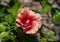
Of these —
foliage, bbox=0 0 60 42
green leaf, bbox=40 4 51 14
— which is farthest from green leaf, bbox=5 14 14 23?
green leaf, bbox=40 4 51 14

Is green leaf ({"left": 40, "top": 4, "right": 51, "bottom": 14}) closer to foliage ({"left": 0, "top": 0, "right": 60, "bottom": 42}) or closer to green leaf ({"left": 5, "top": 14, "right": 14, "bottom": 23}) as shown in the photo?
foliage ({"left": 0, "top": 0, "right": 60, "bottom": 42})

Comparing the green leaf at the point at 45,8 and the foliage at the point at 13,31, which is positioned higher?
the green leaf at the point at 45,8

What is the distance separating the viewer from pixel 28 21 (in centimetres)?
142

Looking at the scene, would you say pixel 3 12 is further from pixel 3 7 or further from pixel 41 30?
pixel 41 30

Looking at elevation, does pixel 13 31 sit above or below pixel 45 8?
below

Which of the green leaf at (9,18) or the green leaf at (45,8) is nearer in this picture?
the green leaf at (9,18)

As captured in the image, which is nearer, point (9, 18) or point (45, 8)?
point (9, 18)

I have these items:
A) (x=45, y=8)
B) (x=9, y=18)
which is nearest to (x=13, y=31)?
(x=9, y=18)

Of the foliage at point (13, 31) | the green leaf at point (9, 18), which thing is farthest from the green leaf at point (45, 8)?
the green leaf at point (9, 18)

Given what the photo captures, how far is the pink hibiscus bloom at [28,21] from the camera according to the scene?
54.4 inches

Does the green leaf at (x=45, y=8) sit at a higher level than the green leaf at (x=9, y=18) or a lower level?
higher

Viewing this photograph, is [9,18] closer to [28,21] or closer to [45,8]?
[28,21]

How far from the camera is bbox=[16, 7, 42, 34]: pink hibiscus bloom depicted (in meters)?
1.38

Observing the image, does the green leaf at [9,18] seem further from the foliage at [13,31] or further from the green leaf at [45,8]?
the green leaf at [45,8]
